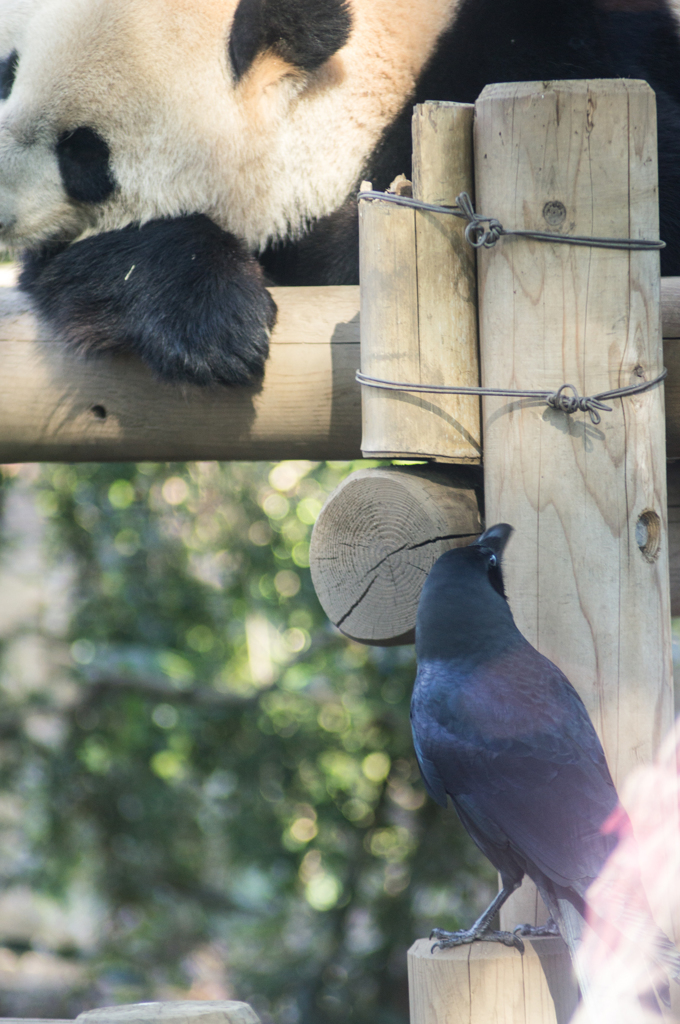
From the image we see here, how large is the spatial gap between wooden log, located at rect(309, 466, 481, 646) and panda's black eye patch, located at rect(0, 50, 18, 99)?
105 cm

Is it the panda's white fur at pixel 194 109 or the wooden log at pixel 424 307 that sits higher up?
the panda's white fur at pixel 194 109

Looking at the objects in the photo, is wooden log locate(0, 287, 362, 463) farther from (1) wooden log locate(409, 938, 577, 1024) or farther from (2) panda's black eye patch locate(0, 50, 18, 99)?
(1) wooden log locate(409, 938, 577, 1024)

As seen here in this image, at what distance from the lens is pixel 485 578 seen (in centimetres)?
98

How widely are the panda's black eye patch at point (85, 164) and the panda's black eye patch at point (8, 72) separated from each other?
A: 6.8 inches

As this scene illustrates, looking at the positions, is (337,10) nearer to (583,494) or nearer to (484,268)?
(484,268)

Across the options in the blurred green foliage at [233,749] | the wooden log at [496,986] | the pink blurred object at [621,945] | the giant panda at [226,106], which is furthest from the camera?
the blurred green foliage at [233,749]

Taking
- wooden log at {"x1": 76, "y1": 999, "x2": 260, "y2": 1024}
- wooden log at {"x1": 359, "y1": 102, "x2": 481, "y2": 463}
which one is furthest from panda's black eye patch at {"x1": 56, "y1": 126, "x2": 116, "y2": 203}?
wooden log at {"x1": 76, "y1": 999, "x2": 260, "y2": 1024}

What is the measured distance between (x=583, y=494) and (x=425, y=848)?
2.48 meters

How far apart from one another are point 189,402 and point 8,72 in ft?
2.40

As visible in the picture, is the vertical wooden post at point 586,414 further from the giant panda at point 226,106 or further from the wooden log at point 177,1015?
the giant panda at point 226,106

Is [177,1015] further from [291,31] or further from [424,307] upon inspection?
[291,31]

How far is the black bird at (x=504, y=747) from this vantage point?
2.85 feet

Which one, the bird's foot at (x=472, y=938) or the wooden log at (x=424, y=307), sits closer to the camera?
the bird's foot at (x=472, y=938)

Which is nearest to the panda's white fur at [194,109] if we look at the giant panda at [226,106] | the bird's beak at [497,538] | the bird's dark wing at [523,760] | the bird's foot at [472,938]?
the giant panda at [226,106]
